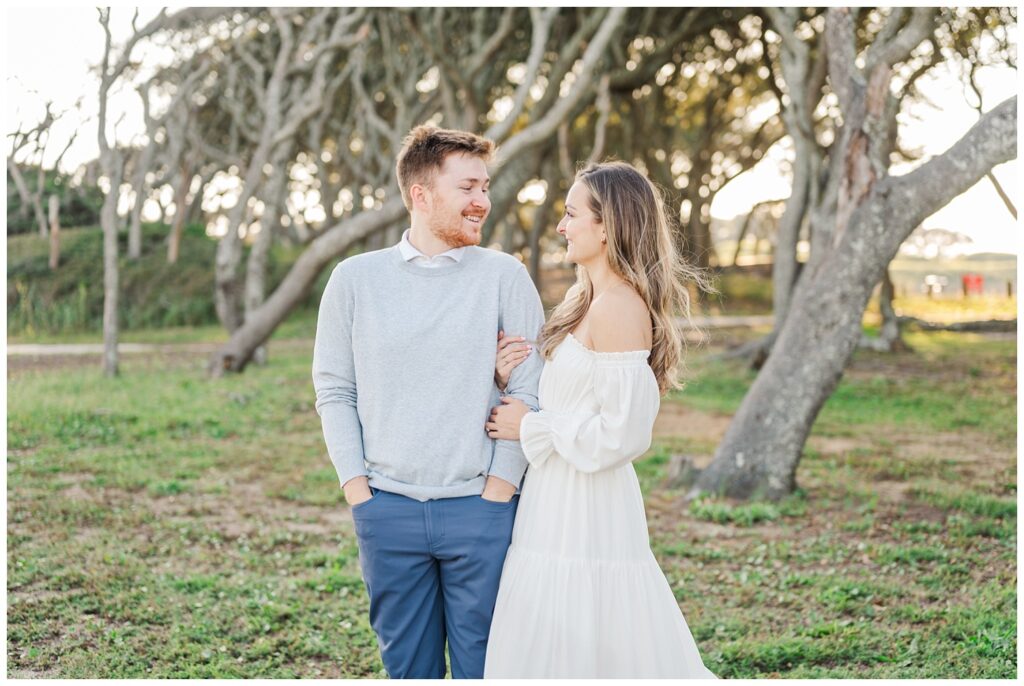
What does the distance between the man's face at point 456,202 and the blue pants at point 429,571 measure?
Answer: 0.88 m

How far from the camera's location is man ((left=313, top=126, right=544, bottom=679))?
329 cm

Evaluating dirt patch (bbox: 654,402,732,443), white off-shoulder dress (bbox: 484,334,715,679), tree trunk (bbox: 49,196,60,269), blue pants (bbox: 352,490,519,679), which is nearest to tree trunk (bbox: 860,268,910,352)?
dirt patch (bbox: 654,402,732,443)

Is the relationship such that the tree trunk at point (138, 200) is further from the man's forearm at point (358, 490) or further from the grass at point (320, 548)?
the man's forearm at point (358, 490)

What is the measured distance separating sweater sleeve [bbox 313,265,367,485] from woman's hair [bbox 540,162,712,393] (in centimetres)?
67

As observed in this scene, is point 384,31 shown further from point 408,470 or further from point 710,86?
point 408,470

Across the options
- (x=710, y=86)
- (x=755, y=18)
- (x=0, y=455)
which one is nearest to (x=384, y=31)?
(x=755, y=18)

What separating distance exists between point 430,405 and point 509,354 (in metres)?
0.31

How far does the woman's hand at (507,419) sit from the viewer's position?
10.9 feet

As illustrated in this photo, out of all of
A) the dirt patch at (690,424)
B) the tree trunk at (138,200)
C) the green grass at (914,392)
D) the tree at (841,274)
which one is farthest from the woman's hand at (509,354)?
the tree trunk at (138,200)

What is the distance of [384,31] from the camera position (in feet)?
A: 55.3

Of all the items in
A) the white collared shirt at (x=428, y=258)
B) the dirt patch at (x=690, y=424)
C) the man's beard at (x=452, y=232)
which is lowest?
the dirt patch at (x=690, y=424)

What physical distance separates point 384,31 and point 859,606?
1363cm

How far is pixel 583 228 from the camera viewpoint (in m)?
3.37

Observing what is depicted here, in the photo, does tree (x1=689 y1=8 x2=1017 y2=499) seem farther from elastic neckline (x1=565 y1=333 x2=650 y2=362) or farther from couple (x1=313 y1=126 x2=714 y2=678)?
elastic neckline (x1=565 y1=333 x2=650 y2=362)
